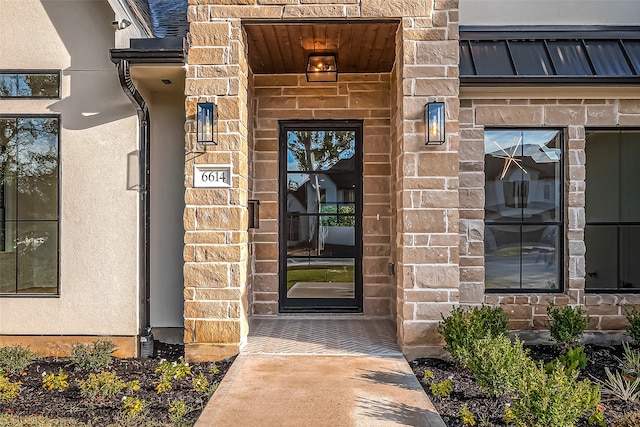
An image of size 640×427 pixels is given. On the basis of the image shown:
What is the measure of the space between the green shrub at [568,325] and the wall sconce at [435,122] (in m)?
2.31

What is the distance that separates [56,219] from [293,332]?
2991mm

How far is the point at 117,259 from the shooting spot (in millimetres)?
5195

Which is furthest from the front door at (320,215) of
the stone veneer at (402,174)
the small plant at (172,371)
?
the small plant at (172,371)

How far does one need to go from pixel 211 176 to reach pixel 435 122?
234 cm

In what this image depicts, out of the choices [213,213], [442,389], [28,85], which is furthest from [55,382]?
[442,389]

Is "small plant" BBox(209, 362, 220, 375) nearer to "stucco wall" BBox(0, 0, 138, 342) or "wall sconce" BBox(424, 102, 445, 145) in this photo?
"stucco wall" BBox(0, 0, 138, 342)

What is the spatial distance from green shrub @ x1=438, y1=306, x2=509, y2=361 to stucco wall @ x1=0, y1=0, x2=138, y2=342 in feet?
10.8

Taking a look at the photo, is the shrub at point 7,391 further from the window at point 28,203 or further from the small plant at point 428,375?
the small plant at point 428,375

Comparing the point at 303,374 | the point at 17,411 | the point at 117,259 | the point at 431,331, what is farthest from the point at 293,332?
the point at 17,411

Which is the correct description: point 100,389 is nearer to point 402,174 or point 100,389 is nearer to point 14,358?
point 14,358

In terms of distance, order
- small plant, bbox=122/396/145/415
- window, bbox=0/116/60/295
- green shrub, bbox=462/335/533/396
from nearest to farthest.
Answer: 1. small plant, bbox=122/396/145/415
2. green shrub, bbox=462/335/533/396
3. window, bbox=0/116/60/295

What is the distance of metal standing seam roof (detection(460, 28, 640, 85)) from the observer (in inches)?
205

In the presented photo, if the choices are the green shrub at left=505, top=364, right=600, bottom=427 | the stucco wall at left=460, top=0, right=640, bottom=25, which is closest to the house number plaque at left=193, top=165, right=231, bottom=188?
the green shrub at left=505, top=364, right=600, bottom=427

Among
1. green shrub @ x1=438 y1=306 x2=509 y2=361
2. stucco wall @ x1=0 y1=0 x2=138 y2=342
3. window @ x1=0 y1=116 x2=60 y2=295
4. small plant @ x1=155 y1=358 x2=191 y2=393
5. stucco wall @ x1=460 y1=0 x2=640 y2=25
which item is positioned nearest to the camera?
small plant @ x1=155 y1=358 x2=191 y2=393
